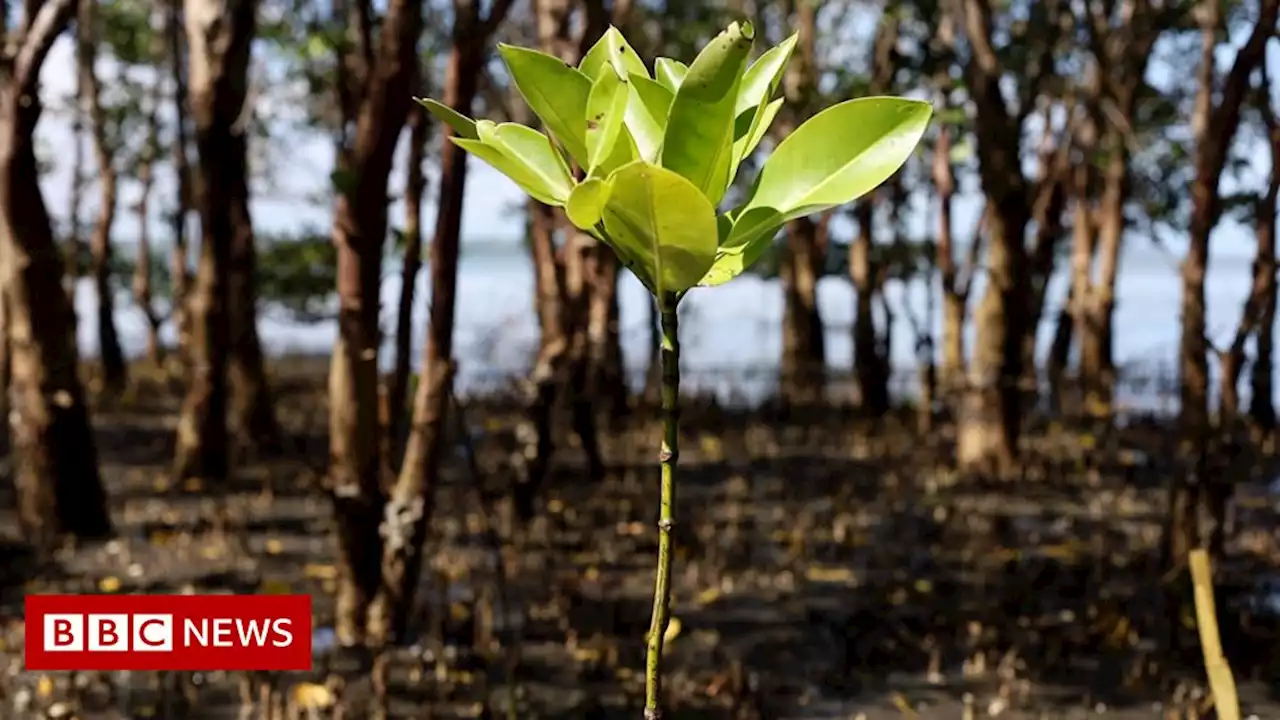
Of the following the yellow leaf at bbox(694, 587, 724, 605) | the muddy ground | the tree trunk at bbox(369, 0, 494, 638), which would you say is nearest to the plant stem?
the muddy ground

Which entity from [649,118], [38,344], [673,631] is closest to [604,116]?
[649,118]

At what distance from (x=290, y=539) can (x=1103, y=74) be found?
4160mm

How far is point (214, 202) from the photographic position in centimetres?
536

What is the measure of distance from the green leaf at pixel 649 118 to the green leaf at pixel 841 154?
0.09 m

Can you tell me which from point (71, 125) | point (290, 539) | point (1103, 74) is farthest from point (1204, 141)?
point (71, 125)

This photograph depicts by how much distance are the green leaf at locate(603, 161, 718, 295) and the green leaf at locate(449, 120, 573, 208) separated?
6 cm

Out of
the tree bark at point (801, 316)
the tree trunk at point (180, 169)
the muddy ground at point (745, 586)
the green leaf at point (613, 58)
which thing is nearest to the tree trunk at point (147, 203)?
the tree trunk at point (180, 169)

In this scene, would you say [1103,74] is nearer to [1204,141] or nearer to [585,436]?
[1204,141]

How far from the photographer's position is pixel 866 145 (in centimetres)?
88

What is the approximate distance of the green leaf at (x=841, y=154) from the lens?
86 centimetres

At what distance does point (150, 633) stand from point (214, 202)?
3.28 meters

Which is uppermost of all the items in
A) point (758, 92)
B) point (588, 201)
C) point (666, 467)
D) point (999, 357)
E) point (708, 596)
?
point (758, 92)

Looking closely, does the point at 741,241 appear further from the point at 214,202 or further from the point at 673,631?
the point at 214,202

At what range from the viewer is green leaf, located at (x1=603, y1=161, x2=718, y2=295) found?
2.60 ft
